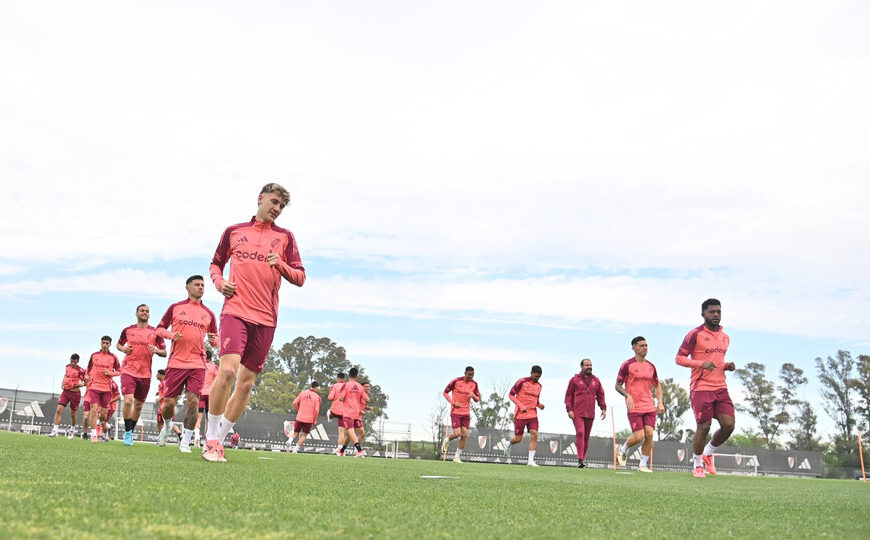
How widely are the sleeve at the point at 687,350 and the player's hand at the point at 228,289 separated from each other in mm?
6766

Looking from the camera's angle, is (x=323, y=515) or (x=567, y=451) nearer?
(x=323, y=515)

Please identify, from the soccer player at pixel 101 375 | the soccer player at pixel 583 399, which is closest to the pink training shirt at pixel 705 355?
the soccer player at pixel 583 399

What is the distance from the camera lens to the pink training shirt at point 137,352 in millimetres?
12828

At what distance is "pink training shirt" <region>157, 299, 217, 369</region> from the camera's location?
10.6m

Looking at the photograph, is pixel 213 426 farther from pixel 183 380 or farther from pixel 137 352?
pixel 137 352

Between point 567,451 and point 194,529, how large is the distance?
32.8 metres

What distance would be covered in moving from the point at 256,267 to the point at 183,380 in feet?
16.2

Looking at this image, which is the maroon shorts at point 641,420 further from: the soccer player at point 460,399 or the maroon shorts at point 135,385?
the maroon shorts at point 135,385

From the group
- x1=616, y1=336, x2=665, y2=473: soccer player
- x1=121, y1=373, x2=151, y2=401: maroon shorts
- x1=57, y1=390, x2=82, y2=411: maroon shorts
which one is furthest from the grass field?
x1=57, y1=390, x2=82, y2=411: maroon shorts

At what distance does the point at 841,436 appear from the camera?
6397 centimetres

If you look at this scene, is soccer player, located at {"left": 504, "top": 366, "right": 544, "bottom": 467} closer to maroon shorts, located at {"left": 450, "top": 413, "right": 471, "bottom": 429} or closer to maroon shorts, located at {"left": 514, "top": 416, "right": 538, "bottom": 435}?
maroon shorts, located at {"left": 514, "top": 416, "right": 538, "bottom": 435}

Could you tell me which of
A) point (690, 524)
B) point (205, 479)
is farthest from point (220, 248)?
point (690, 524)

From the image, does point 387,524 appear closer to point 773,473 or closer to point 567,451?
point 567,451

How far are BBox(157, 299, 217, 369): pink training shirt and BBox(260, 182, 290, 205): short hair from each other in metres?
4.60
